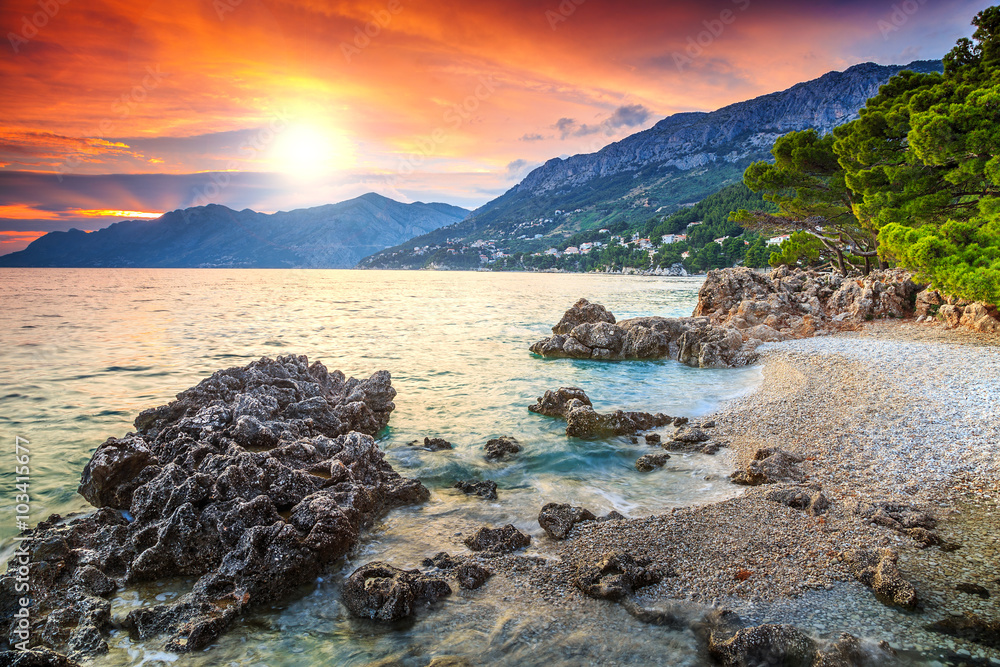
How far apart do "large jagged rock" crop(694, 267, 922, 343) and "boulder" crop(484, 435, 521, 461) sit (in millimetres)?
16719

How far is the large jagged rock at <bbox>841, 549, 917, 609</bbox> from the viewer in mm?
4777

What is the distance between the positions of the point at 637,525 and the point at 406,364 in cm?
1455

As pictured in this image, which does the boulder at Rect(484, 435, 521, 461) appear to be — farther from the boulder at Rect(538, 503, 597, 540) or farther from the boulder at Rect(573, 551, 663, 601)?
the boulder at Rect(573, 551, 663, 601)

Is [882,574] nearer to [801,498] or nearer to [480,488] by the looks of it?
[801,498]

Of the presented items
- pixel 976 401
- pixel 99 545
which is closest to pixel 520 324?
pixel 976 401

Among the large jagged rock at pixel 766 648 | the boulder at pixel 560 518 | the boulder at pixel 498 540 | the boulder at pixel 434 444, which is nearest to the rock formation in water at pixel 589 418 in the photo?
the boulder at pixel 434 444

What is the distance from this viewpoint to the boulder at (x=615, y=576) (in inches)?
205

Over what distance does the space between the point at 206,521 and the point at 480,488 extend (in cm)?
417

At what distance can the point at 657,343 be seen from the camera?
829 inches

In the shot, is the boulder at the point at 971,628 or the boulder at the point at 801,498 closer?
the boulder at the point at 971,628

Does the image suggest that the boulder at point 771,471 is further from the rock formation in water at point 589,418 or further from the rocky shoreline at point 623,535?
the rock formation in water at point 589,418

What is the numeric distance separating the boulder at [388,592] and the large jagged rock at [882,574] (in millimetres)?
4587

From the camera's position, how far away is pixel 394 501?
311 inches

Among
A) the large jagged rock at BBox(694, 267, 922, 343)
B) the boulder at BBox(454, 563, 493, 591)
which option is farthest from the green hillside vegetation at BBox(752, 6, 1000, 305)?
the boulder at BBox(454, 563, 493, 591)
